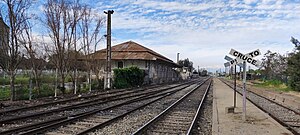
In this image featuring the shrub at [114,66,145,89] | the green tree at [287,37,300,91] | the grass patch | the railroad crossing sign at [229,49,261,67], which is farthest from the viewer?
the grass patch

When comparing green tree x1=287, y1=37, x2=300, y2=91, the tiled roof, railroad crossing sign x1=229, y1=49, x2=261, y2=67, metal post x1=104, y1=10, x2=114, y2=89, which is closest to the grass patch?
green tree x1=287, y1=37, x2=300, y2=91

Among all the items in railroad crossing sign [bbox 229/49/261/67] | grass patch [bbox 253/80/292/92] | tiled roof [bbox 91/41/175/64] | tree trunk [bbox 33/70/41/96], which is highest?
tiled roof [bbox 91/41/175/64]

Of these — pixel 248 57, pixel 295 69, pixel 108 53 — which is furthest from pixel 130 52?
pixel 248 57

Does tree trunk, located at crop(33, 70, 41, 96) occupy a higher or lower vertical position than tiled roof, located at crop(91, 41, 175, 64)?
lower

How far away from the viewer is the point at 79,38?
26.8m

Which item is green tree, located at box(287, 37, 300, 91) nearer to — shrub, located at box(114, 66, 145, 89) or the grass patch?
the grass patch

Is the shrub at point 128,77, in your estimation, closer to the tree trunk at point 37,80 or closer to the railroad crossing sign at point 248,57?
the tree trunk at point 37,80

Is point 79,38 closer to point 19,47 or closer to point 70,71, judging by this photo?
point 70,71

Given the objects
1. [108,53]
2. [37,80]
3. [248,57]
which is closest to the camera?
[248,57]

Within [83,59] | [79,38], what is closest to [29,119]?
[79,38]

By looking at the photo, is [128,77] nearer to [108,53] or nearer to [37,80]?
[108,53]

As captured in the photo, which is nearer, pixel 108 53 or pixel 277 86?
pixel 108 53

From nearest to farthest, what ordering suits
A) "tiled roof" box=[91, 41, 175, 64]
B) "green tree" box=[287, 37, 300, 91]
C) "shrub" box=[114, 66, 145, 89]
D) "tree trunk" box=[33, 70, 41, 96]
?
"tree trunk" box=[33, 70, 41, 96]
"green tree" box=[287, 37, 300, 91]
"shrub" box=[114, 66, 145, 89]
"tiled roof" box=[91, 41, 175, 64]

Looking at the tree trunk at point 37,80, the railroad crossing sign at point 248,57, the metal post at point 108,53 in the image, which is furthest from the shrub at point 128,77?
the railroad crossing sign at point 248,57
